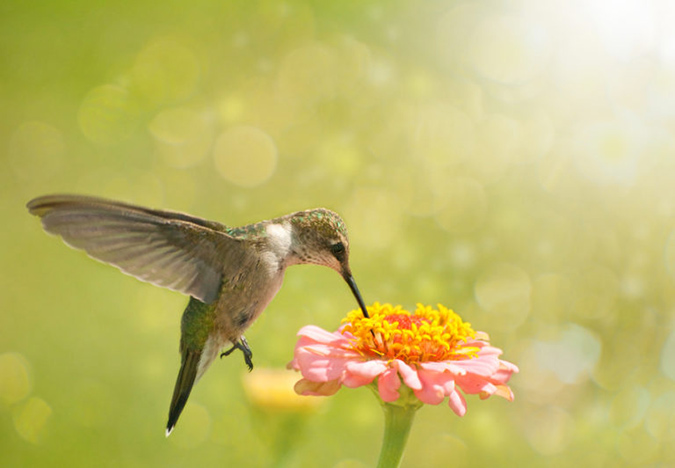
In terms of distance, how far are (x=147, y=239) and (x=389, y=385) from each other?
0.92 ft

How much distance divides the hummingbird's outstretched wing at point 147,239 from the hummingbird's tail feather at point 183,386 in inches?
3.6

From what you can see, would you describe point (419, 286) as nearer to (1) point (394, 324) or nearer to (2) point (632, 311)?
(2) point (632, 311)

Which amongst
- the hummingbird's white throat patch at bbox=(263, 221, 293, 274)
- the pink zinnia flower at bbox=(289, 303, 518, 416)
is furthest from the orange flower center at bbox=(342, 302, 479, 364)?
the hummingbird's white throat patch at bbox=(263, 221, 293, 274)

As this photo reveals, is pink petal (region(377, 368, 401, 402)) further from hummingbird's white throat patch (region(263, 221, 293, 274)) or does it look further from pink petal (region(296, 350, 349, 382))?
hummingbird's white throat patch (region(263, 221, 293, 274))

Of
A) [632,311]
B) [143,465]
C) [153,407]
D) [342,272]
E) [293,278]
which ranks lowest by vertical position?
[143,465]

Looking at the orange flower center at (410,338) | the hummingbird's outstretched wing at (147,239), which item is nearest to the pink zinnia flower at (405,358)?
the orange flower center at (410,338)

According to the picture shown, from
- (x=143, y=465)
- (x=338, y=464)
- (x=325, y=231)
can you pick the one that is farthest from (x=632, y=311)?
(x=143, y=465)

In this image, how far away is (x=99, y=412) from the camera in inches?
49.3

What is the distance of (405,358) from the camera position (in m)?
0.59

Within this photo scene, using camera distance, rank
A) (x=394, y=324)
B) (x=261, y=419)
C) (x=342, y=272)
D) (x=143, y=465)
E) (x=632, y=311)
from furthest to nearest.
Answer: (x=632, y=311) → (x=143, y=465) → (x=261, y=419) → (x=342, y=272) → (x=394, y=324)

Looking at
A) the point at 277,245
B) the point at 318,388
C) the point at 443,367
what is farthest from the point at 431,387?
the point at 277,245

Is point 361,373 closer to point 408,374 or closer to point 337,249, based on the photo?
point 408,374

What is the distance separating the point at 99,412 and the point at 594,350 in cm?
102

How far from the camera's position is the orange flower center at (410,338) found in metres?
0.58
